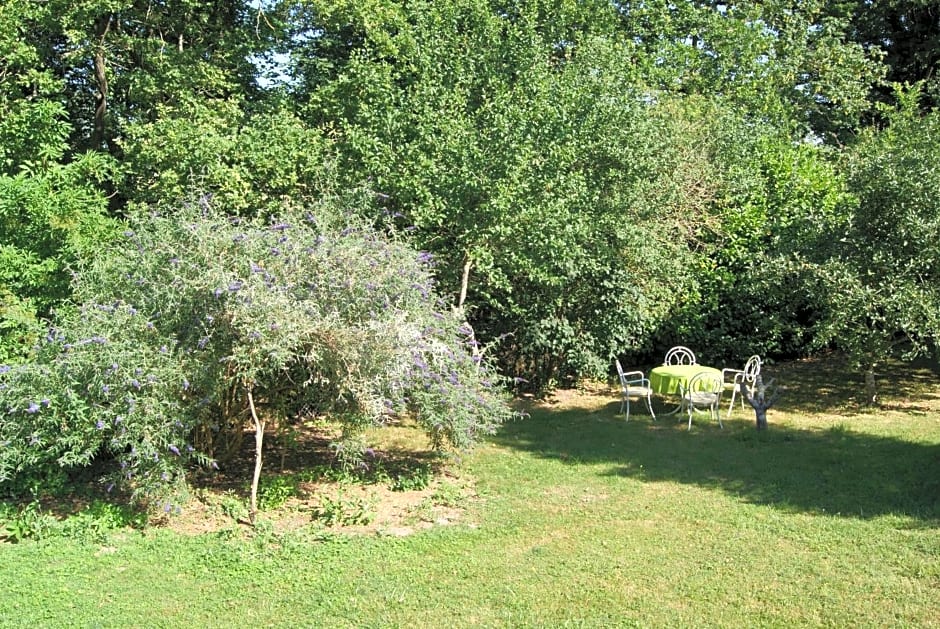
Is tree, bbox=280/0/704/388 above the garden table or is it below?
above

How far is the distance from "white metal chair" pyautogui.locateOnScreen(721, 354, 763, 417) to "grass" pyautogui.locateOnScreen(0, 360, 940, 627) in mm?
1967

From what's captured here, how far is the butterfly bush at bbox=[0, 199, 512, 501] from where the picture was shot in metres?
5.83

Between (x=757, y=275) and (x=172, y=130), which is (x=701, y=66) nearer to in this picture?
(x=757, y=275)

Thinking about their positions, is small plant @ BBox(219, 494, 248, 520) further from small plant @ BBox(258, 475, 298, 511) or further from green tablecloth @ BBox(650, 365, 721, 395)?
green tablecloth @ BBox(650, 365, 721, 395)

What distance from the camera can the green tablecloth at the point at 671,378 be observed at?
10.0 meters

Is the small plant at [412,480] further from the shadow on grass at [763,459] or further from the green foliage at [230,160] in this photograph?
the green foliage at [230,160]

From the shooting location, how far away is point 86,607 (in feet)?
15.6

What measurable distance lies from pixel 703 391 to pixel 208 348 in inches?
242

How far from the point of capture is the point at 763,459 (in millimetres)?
8117

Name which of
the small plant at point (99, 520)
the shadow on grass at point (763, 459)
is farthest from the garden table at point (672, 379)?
the small plant at point (99, 520)

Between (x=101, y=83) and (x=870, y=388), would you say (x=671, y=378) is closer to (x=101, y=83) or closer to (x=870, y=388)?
(x=870, y=388)

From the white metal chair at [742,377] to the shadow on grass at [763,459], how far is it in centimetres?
47

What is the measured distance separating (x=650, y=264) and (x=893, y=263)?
2.97 m

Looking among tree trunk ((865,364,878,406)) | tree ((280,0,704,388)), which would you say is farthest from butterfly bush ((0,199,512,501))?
tree trunk ((865,364,878,406))
